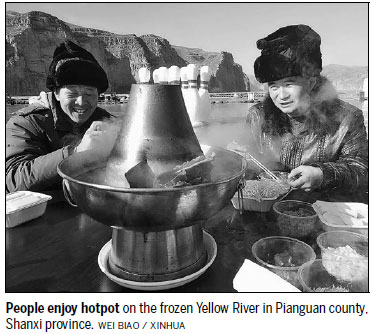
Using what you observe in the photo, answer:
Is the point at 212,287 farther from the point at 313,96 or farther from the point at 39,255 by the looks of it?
the point at 313,96

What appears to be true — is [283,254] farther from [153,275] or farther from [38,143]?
[38,143]

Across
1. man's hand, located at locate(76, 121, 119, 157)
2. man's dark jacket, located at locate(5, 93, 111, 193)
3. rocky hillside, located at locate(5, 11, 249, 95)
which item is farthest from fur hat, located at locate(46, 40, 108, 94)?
rocky hillside, located at locate(5, 11, 249, 95)

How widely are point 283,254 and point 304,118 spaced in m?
2.36

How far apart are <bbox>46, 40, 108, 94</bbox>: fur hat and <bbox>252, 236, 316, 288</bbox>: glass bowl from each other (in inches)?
86.3

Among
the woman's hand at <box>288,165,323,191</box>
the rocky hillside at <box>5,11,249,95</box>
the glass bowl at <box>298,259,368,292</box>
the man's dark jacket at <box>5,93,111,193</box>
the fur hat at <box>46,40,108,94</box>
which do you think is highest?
the rocky hillside at <box>5,11,249,95</box>

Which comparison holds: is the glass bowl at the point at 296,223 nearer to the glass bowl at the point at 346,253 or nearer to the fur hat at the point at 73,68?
the glass bowl at the point at 346,253

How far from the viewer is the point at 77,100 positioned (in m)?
2.79

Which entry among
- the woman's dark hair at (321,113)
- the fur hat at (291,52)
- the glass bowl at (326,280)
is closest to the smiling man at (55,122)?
the glass bowl at (326,280)

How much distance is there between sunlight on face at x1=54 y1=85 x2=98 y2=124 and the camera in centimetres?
273

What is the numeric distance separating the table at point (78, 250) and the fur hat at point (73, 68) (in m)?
1.33

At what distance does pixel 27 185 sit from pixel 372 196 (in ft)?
8.40

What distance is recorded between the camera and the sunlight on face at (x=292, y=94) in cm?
296

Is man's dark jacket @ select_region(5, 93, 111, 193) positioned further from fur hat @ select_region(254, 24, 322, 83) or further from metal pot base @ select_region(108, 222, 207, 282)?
fur hat @ select_region(254, 24, 322, 83)
